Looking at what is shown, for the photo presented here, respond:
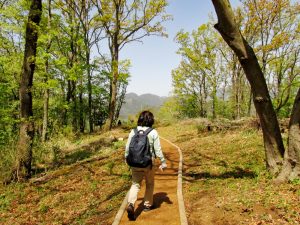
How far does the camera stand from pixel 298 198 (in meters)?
6.31

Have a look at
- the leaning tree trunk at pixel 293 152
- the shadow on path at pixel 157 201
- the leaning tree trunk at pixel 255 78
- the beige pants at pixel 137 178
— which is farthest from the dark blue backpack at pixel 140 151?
the leaning tree trunk at pixel 293 152

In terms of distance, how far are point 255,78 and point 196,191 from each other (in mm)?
3580

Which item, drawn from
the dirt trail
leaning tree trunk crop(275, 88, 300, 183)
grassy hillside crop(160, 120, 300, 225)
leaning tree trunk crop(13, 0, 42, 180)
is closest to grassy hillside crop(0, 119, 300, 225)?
grassy hillside crop(160, 120, 300, 225)

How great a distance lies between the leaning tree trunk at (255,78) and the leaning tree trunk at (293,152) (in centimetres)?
50

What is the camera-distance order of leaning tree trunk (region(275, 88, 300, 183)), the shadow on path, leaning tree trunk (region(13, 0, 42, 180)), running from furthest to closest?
1. leaning tree trunk (region(13, 0, 42, 180))
2. the shadow on path
3. leaning tree trunk (region(275, 88, 300, 183))

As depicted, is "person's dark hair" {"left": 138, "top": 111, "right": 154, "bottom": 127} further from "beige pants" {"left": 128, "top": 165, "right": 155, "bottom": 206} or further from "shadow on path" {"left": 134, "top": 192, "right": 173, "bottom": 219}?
"shadow on path" {"left": 134, "top": 192, "right": 173, "bottom": 219}

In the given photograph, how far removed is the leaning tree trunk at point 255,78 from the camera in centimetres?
693

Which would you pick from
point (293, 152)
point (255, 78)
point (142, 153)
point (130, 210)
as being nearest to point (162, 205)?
point (130, 210)

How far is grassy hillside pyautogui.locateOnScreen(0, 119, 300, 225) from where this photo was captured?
629cm

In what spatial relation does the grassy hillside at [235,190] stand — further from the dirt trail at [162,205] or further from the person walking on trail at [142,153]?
the person walking on trail at [142,153]

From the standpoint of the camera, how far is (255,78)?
7.43 m

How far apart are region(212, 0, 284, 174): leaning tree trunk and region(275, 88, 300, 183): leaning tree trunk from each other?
0.50m

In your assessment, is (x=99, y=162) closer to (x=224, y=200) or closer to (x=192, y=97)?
(x=224, y=200)

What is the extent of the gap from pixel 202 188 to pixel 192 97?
39464 millimetres
